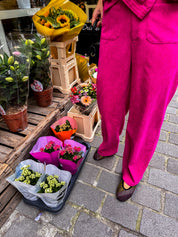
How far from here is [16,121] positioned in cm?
138

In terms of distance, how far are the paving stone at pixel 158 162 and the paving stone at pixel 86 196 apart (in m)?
0.57

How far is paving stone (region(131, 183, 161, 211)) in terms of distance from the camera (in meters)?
1.18

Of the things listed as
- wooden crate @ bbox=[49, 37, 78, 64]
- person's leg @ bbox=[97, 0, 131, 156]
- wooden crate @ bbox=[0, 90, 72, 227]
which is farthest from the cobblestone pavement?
wooden crate @ bbox=[49, 37, 78, 64]

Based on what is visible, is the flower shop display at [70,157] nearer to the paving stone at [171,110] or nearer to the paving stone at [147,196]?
the paving stone at [147,196]

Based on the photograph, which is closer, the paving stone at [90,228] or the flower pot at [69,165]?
the paving stone at [90,228]

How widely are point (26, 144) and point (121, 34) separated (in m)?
1.09

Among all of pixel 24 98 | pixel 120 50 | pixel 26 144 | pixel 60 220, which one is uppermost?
pixel 120 50

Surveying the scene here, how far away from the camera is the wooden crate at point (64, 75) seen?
182 centimetres

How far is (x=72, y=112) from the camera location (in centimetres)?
166

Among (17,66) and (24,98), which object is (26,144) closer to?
(24,98)

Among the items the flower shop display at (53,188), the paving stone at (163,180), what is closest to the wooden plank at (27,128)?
the flower shop display at (53,188)

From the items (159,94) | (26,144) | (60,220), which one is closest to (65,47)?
(26,144)

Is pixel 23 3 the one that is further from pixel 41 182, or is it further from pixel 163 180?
Answer: pixel 163 180

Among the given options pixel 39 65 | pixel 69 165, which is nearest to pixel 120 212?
pixel 69 165
